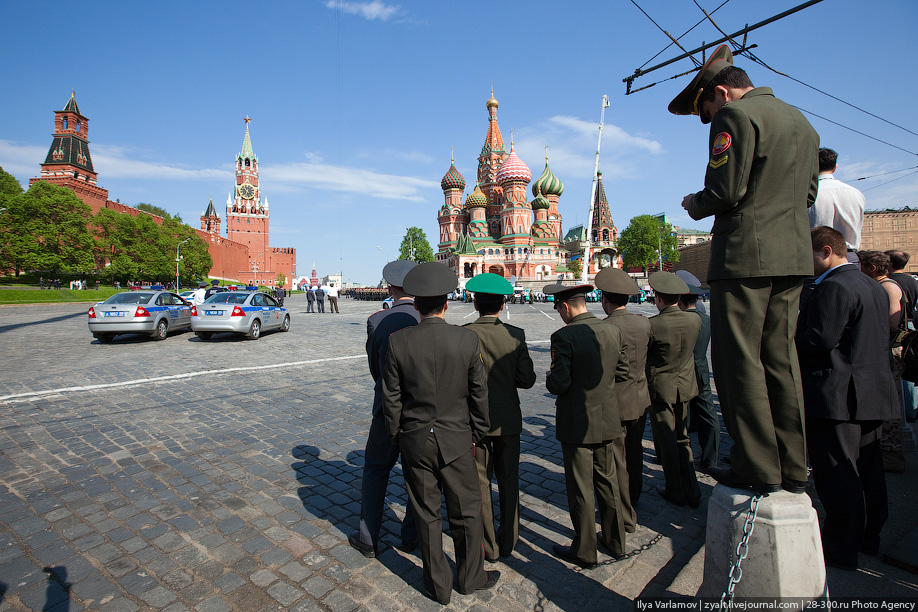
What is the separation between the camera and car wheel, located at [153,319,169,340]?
1371 centimetres

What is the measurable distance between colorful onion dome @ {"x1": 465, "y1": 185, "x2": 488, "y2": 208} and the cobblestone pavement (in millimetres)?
66993

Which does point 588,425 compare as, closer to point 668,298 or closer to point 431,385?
point 431,385

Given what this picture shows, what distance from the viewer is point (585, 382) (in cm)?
309

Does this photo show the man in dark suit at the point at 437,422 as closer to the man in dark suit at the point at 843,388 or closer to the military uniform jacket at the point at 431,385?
the military uniform jacket at the point at 431,385

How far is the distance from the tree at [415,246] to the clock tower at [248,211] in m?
46.3

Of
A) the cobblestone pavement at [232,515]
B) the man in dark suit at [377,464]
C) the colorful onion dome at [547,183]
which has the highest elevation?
the colorful onion dome at [547,183]

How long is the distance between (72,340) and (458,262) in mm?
55676

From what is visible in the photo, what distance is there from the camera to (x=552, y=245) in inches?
2795

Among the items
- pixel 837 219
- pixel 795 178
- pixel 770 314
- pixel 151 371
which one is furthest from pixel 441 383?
pixel 151 371

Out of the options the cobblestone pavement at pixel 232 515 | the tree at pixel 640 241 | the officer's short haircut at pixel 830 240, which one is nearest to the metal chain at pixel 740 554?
the cobblestone pavement at pixel 232 515

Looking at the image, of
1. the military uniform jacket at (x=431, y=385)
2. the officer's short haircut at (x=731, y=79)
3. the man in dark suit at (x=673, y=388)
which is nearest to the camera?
the officer's short haircut at (x=731, y=79)

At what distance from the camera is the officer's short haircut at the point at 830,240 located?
9.69 ft

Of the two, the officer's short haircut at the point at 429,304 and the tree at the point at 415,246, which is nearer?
the officer's short haircut at the point at 429,304

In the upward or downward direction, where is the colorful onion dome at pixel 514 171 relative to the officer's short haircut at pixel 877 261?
upward
